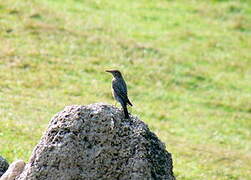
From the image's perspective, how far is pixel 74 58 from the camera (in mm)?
27750

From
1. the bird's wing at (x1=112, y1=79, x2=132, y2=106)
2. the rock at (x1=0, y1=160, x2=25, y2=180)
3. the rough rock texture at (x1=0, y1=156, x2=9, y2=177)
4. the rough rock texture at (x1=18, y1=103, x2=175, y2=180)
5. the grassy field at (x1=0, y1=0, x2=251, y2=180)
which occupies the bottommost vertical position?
the grassy field at (x1=0, y1=0, x2=251, y2=180)

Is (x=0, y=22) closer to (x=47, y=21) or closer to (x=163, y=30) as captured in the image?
(x=47, y=21)

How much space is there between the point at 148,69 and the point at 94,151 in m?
17.5

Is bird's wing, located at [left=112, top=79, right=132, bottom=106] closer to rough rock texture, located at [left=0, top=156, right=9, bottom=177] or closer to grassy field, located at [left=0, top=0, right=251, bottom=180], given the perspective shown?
rough rock texture, located at [left=0, top=156, right=9, bottom=177]

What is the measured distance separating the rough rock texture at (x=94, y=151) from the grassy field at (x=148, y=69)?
6.47 metres

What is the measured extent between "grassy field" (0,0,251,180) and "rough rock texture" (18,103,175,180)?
6465 mm

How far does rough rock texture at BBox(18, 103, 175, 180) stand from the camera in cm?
1050

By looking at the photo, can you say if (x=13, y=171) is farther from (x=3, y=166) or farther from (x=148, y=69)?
(x=148, y=69)

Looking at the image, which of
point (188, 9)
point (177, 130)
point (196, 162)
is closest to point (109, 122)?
point (196, 162)

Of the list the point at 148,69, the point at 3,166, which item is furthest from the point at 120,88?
the point at 148,69

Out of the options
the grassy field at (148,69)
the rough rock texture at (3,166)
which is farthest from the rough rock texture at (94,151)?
the grassy field at (148,69)

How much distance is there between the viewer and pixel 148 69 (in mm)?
27938

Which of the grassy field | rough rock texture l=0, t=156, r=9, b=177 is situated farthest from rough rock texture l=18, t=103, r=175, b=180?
the grassy field

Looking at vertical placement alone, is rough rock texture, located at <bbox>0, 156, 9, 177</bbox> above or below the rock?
below
